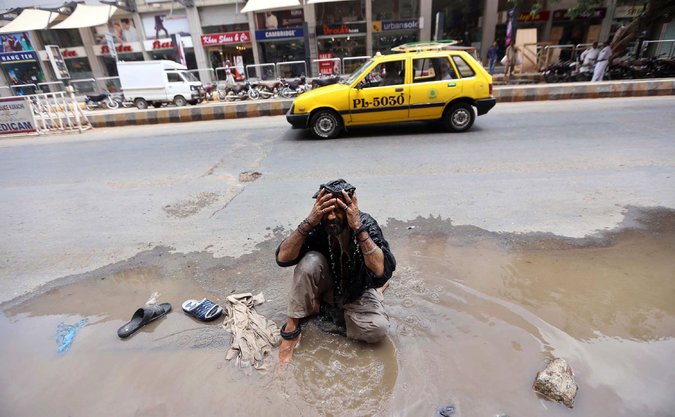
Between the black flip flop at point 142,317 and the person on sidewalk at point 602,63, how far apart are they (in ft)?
52.7

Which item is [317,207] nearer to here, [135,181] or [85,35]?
[135,181]

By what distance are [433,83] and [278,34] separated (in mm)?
16979

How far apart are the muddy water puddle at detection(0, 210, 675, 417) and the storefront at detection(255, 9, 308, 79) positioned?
2064 centimetres

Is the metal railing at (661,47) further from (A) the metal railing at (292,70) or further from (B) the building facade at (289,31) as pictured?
(A) the metal railing at (292,70)

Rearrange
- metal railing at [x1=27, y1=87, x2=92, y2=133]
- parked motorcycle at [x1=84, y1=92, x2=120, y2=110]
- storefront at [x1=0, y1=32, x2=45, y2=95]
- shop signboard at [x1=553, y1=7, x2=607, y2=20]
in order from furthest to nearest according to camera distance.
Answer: storefront at [x1=0, y1=32, x2=45, y2=95]
shop signboard at [x1=553, y1=7, x2=607, y2=20]
parked motorcycle at [x1=84, y1=92, x2=120, y2=110]
metal railing at [x1=27, y1=87, x2=92, y2=133]

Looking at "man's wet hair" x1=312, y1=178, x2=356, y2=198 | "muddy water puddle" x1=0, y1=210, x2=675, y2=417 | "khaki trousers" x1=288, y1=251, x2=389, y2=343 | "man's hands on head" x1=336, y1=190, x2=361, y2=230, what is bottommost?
"muddy water puddle" x1=0, y1=210, x2=675, y2=417

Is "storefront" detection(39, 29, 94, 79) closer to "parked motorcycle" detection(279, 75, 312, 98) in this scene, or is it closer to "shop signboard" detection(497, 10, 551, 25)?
"parked motorcycle" detection(279, 75, 312, 98)

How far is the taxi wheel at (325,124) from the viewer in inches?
292

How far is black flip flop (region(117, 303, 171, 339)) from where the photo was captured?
2466 mm

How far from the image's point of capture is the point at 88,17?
2089cm

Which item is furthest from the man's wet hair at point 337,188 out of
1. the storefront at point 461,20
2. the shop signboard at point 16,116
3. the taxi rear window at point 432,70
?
the storefront at point 461,20

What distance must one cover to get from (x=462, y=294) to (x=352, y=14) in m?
22.3

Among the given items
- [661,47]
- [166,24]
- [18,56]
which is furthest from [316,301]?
[18,56]

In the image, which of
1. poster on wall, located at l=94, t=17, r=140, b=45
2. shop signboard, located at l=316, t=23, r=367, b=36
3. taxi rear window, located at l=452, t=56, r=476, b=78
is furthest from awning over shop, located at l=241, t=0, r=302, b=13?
taxi rear window, located at l=452, t=56, r=476, b=78
